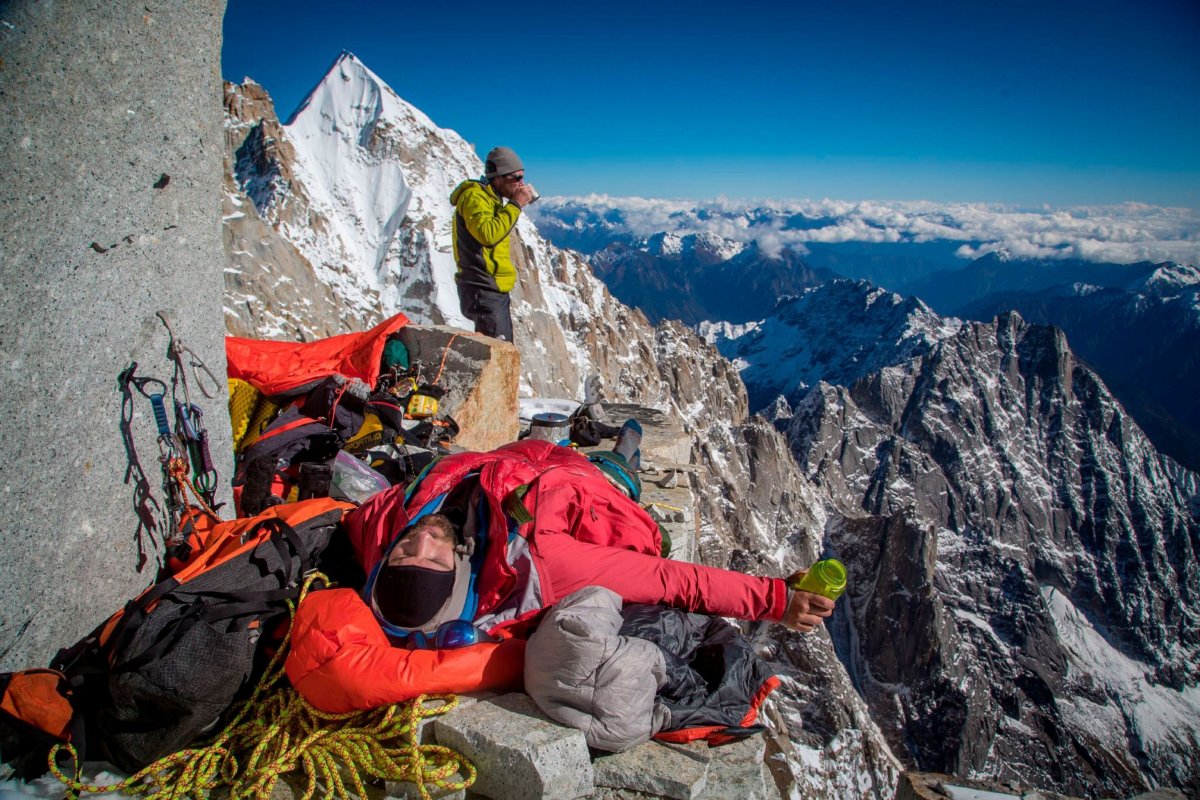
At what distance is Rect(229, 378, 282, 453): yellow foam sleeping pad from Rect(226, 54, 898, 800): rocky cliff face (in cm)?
768

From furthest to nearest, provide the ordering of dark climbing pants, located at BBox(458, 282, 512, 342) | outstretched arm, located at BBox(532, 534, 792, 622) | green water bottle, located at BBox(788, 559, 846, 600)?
dark climbing pants, located at BBox(458, 282, 512, 342)
outstretched arm, located at BBox(532, 534, 792, 622)
green water bottle, located at BBox(788, 559, 846, 600)

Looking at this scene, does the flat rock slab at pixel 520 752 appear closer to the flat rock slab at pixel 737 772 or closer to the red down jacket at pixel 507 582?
the red down jacket at pixel 507 582

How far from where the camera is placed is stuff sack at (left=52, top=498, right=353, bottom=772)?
3236 millimetres

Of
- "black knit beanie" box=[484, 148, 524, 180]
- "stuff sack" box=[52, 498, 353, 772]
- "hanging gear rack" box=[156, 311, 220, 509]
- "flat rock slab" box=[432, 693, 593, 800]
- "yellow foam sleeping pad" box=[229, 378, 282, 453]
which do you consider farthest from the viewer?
"black knit beanie" box=[484, 148, 524, 180]

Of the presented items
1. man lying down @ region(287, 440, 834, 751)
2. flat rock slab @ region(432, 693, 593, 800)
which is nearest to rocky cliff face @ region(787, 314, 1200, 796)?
man lying down @ region(287, 440, 834, 751)

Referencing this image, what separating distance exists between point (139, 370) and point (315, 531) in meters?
1.59

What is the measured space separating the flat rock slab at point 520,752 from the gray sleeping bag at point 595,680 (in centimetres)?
10

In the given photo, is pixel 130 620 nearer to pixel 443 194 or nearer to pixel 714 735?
pixel 714 735

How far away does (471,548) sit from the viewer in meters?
4.02

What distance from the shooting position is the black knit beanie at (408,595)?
353cm

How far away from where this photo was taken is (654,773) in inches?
130

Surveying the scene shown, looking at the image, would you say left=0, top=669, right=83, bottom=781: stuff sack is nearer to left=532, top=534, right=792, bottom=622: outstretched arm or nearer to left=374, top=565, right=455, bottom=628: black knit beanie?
left=374, top=565, right=455, bottom=628: black knit beanie

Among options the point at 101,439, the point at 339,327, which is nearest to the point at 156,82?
the point at 101,439

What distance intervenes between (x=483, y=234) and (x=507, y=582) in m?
5.69
